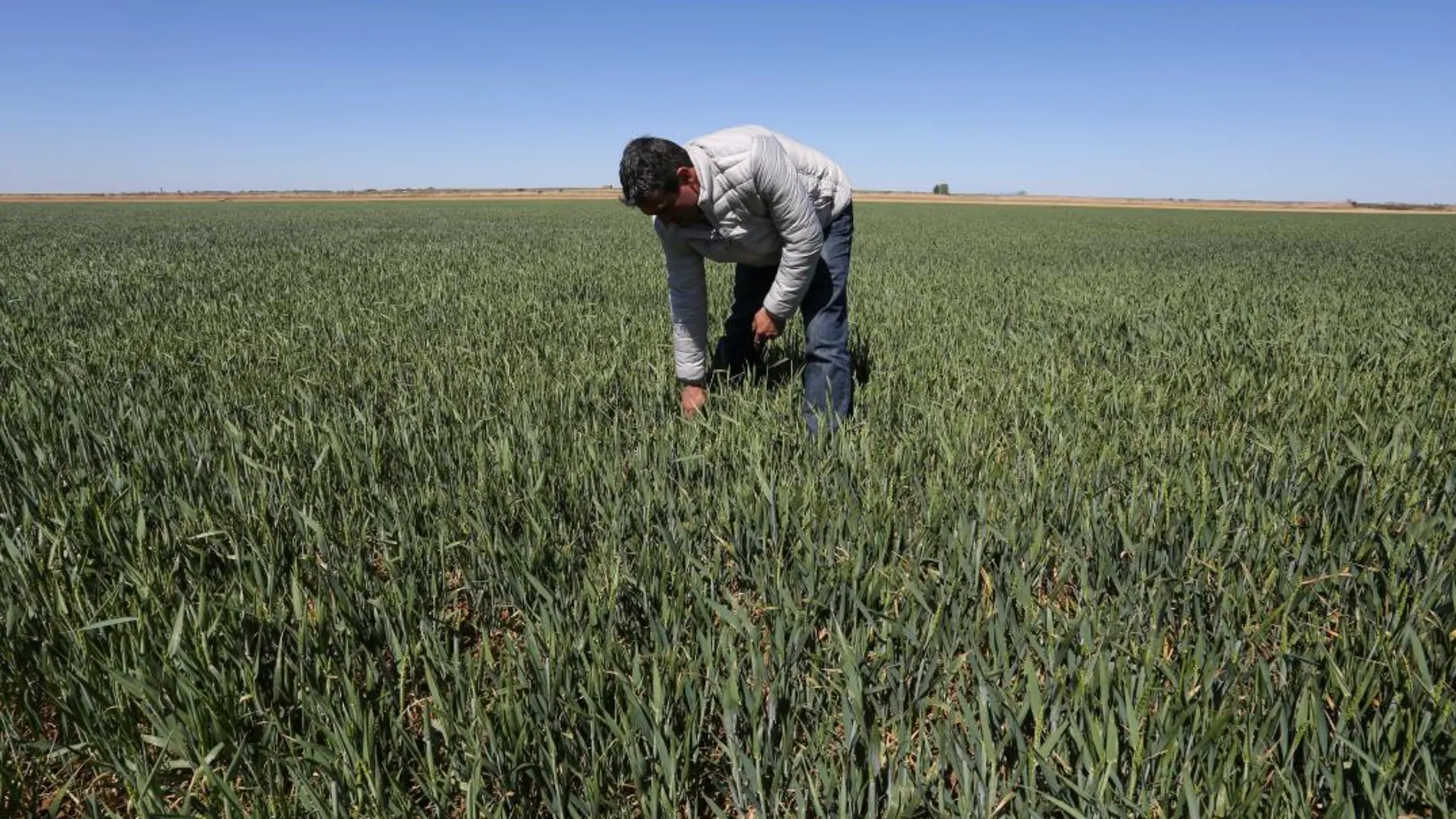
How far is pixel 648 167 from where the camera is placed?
8.35ft

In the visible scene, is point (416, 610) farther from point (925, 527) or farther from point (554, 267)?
point (554, 267)

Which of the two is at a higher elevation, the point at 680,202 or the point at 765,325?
the point at 680,202

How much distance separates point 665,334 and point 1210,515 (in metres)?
3.55

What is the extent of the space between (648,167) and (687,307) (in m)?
0.95

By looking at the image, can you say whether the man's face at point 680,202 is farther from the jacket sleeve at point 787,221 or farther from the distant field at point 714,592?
the distant field at point 714,592

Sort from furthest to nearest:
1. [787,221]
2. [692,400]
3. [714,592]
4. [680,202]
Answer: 1. [692,400]
2. [787,221]
3. [680,202]
4. [714,592]

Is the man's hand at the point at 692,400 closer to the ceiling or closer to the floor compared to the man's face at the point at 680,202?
closer to the floor

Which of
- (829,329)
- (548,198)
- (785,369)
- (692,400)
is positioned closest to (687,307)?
(692,400)

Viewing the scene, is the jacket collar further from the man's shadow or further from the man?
the man's shadow

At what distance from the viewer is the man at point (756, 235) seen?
107 inches

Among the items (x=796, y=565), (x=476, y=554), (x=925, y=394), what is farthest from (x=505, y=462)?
(x=925, y=394)

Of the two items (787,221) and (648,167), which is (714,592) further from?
(787,221)

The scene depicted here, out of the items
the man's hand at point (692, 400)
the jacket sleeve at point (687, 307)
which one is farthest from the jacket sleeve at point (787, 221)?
the man's hand at point (692, 400)

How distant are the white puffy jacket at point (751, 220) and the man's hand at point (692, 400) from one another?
0.09 metres
